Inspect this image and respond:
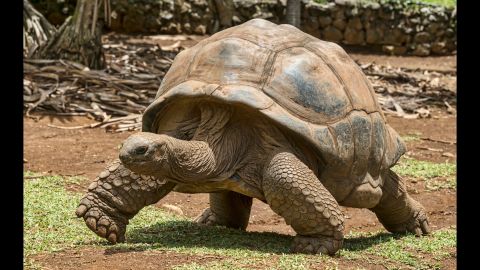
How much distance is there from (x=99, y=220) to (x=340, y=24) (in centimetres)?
1483

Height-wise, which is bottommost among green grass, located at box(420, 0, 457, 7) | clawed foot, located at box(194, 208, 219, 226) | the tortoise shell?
green grass, located at box(420, 0, 457, 7)

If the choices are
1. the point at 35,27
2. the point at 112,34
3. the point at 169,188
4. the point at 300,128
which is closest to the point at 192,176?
the point at 169,188

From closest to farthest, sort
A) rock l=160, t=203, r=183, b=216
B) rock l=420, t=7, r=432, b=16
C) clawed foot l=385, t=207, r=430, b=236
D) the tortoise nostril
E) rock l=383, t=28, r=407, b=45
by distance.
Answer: the tortoise nostril < clawed foot l=385, t=207, r=430, b=236 < rock l=160, t=203, r=183, b=216 < rock l=383, t=28, r=407, b=45 < rock l=420, t=7, r=432, b=16

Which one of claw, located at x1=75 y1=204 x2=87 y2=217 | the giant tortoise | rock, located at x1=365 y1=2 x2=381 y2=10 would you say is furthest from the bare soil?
rock, located at x1=365 y1=2 x2=381 y2=10

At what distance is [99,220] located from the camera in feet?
15.1

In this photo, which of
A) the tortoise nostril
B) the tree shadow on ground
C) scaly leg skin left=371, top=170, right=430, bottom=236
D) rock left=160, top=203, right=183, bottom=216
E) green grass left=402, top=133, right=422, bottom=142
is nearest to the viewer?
the tortoise nostril

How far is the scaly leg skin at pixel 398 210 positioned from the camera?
215 inches

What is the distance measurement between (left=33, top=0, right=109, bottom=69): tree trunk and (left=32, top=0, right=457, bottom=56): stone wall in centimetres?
582

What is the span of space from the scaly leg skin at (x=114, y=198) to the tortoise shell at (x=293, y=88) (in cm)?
41

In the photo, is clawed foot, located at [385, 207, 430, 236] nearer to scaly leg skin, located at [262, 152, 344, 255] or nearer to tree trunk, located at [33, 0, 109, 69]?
scaly leg skin, located at [262, 152, 344, 255]

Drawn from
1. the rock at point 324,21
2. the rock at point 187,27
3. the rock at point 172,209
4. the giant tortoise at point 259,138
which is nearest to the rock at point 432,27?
the rock at point 324,21

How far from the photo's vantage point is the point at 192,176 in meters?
4.46

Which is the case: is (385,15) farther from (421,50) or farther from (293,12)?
(293,12)

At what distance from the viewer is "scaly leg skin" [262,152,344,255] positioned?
14.3 ft
